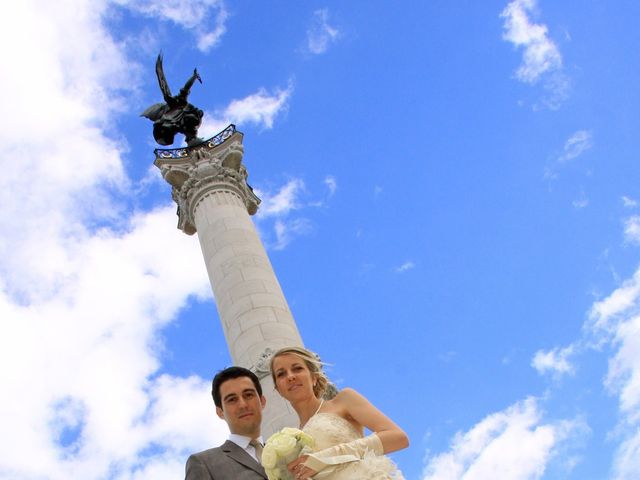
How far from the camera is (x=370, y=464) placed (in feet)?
20.4

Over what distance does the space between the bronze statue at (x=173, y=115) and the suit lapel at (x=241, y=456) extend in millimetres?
19850

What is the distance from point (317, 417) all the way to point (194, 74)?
2362 centimetres

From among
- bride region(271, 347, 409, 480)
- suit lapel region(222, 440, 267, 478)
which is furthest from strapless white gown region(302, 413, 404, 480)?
suit lapel region(222, 440, 267, 478)

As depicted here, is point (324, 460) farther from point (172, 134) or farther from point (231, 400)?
point (172, 134)

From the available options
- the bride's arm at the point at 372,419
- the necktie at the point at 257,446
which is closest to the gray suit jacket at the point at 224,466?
the necktie at the point at 257,446

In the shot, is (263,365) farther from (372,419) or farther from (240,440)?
(240,440)

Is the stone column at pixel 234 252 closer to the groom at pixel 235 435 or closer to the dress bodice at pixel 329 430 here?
the dress bodice at pixel 329 430

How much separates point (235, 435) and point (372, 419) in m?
1.22

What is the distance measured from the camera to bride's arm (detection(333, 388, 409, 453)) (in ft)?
21.0

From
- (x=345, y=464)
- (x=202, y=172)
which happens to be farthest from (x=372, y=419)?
(x=202, y=172)

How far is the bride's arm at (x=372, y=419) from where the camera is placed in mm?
6395

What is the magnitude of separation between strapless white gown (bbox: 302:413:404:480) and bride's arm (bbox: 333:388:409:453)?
0.11 meters

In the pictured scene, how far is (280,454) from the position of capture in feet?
18.9

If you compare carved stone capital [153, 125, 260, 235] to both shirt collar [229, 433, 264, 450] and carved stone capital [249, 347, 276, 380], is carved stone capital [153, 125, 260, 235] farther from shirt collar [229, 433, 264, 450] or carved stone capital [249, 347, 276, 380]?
shirt collar [229, 433, 264, 450]
